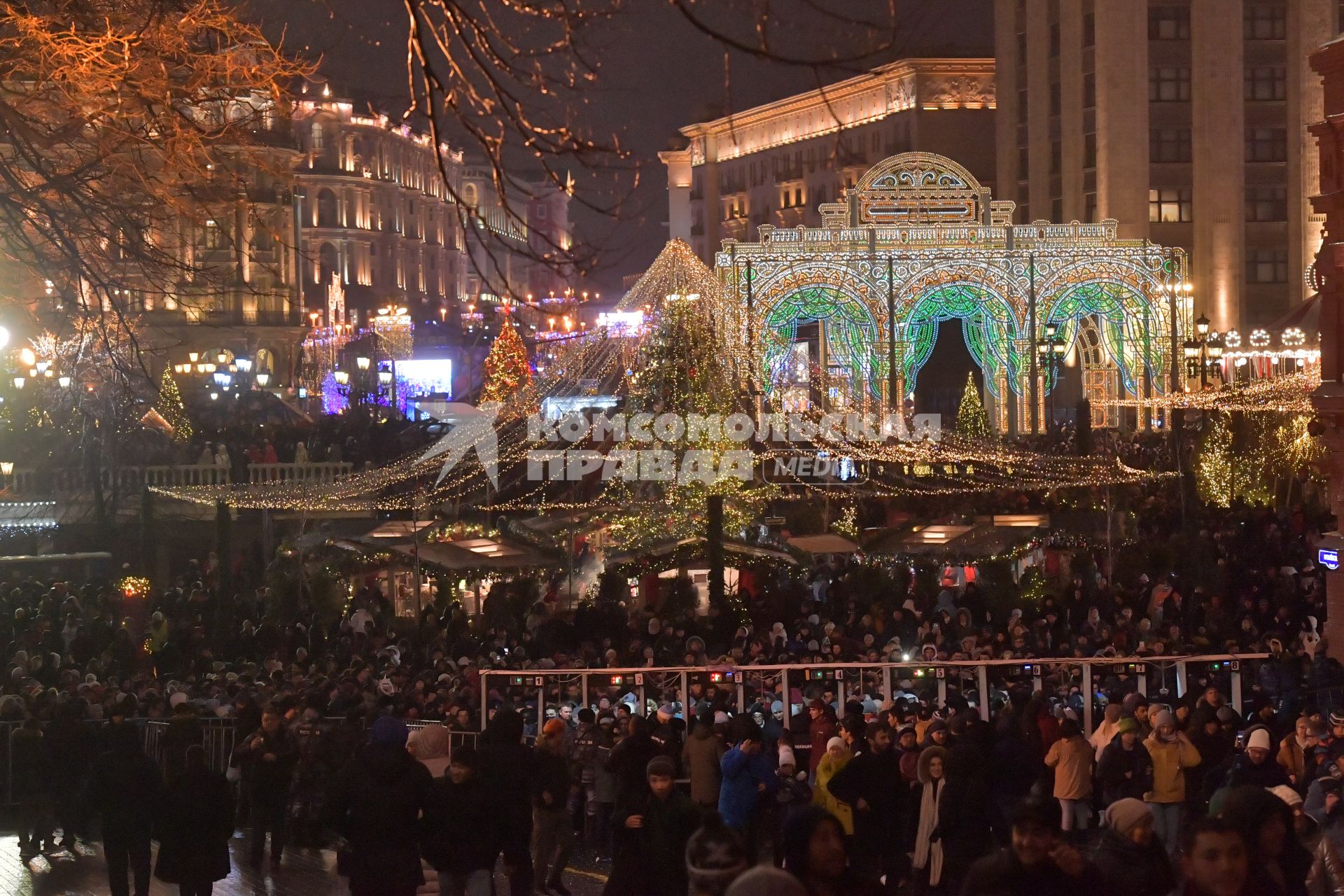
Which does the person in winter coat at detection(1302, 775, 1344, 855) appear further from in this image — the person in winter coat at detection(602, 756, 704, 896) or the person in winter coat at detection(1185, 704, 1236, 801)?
the person in winter coat at detection(602, 756, 704, 896)

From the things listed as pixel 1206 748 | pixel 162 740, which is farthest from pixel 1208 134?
pixel 162 740

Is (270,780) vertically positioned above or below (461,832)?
below

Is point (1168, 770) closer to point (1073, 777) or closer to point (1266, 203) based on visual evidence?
point (1073, 777)

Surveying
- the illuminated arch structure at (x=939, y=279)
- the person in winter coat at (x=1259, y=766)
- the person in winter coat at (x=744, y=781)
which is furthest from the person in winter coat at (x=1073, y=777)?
the illuminated arch structure at (x=939, y=279)

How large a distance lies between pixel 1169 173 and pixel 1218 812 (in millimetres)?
60174

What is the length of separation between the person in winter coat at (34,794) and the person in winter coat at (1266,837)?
792cm

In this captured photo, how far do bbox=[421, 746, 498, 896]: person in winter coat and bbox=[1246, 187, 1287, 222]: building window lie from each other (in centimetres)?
5870

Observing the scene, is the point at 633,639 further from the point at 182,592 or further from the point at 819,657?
the point at 182,592

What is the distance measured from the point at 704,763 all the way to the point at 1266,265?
55784mm

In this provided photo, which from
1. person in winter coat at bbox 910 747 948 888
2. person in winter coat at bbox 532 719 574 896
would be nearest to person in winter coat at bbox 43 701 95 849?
person in winter coat at bbox 532 719 574 896

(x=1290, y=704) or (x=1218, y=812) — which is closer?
(x=1218, y=812)

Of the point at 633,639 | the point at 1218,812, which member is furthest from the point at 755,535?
the point at 1218,812

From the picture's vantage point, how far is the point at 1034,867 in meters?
6.14

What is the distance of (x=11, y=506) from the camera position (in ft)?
92.7
